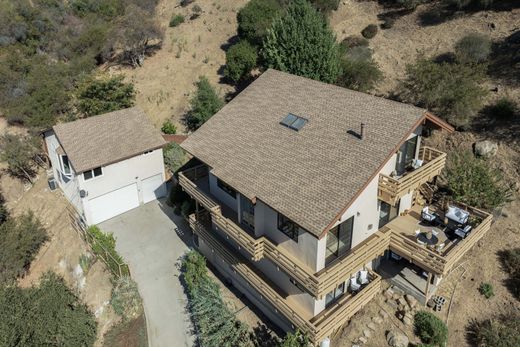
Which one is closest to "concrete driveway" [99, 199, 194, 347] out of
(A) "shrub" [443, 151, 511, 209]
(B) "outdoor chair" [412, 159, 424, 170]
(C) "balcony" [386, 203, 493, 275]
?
(C) "balcony" [386, 203, 493, 275]

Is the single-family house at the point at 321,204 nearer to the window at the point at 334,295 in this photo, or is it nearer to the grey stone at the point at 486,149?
the window at the point at 334,295

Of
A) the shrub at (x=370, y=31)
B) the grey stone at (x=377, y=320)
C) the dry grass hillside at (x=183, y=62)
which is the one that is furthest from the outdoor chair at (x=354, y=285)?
the shrub at (x=370, y=31)

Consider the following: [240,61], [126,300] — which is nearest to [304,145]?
[126,300]

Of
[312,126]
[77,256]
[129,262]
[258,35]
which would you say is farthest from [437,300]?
[258,35]

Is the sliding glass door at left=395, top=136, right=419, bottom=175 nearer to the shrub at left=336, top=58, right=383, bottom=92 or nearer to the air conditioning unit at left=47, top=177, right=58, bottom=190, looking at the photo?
the shrub at left=336, top=58, right=383, bottom=92

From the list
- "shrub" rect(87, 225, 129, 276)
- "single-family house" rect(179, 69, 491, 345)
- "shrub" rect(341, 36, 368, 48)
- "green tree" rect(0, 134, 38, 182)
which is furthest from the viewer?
Result: "shrub" rect(341, 36, 368, 48)

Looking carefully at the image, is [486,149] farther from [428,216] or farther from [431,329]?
[431,329]
